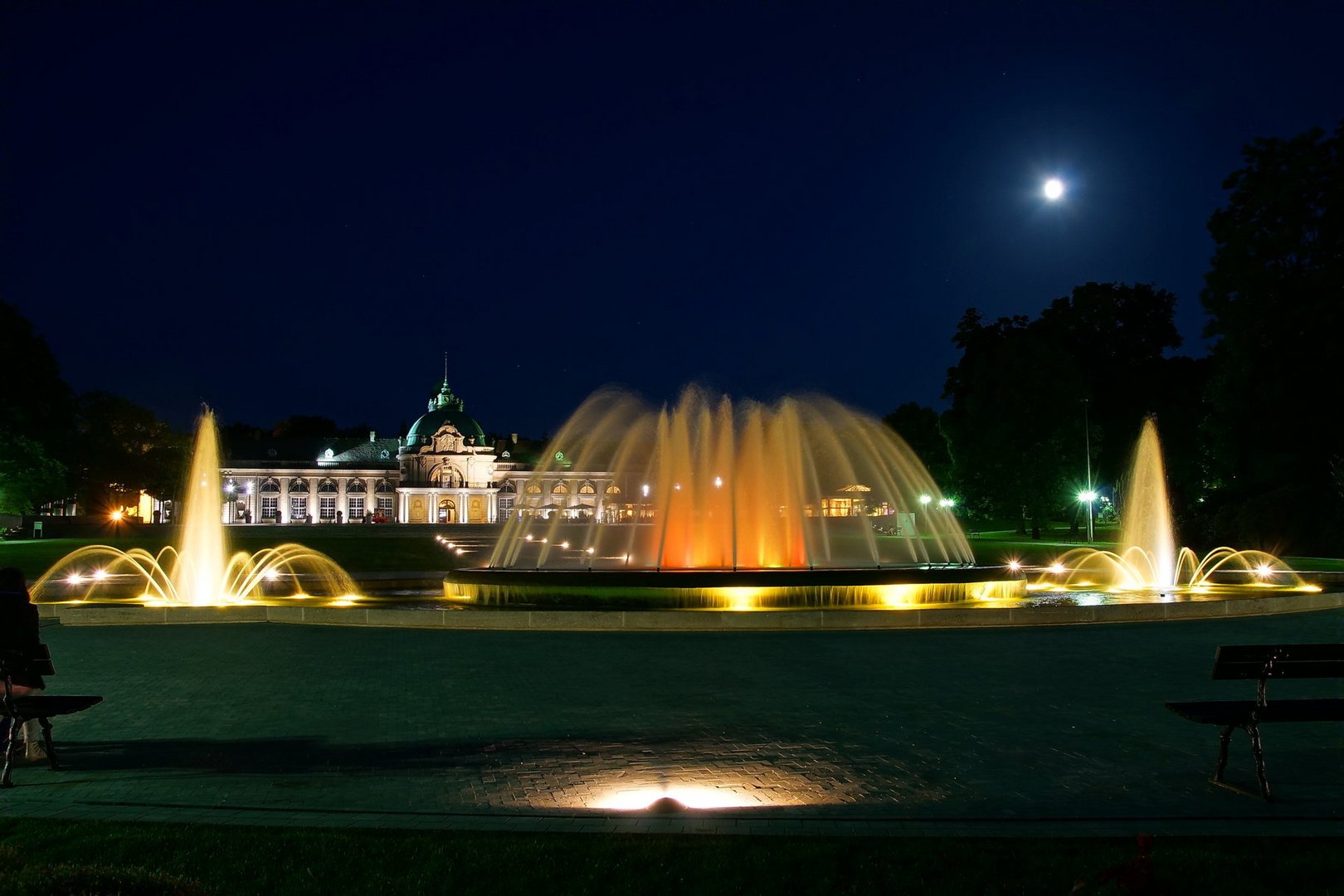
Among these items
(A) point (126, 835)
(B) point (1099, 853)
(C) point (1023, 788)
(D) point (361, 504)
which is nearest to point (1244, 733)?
(C) point (1023, 788)

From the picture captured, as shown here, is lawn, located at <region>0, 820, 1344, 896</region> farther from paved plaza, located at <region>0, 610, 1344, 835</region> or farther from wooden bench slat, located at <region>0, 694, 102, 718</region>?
wooden bench slat, located at <region>0, 694, 102, 718</region>

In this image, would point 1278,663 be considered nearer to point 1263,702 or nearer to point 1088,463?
point 1263,702

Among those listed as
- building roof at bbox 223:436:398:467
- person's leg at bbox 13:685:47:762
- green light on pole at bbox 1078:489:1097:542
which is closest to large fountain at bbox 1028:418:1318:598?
green light on pole at bbox 1078:489:1097:542

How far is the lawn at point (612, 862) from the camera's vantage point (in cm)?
530

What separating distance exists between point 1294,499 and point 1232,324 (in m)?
7.82

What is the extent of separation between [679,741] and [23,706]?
16.3 ft

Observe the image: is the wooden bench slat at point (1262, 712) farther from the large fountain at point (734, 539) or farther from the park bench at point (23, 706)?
the large fountain at point (734, 539)

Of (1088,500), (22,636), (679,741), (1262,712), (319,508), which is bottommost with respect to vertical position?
(679,741)

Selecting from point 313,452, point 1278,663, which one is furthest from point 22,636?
point 313,452

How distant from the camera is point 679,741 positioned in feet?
29.4

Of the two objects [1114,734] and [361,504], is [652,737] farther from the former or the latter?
[361,504]

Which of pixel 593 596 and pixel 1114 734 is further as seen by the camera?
pixel 593 596

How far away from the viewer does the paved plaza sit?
676 centimetres

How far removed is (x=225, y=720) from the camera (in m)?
9.91
